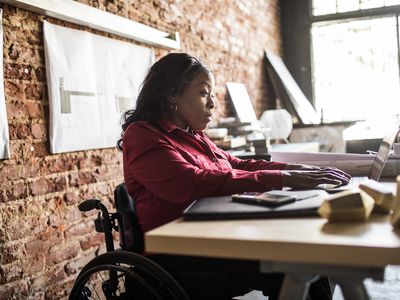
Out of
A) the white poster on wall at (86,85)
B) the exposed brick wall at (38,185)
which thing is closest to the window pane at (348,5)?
the exposed brick wall at (38,185)

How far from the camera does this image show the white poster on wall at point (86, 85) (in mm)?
2172

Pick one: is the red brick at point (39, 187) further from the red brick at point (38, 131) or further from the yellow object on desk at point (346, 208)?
the yellow object on desk at point (346, 208)

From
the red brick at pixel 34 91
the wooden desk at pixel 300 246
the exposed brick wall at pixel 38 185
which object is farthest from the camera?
the red brick at pixel 34 91

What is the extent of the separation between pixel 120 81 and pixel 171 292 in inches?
66.0

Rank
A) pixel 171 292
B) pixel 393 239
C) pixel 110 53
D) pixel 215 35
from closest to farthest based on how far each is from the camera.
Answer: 1. pixel 393 239
2. pixel 171 292
3. pixel 110 53
4. pixel 215 35

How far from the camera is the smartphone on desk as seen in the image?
1088 mm

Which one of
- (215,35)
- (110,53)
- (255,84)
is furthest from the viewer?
(255,84)

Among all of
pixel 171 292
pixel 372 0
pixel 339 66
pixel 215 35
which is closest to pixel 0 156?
pixel 171 292

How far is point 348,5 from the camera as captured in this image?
6.61m

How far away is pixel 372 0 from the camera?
6508 mm

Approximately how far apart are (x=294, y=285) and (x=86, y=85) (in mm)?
1768

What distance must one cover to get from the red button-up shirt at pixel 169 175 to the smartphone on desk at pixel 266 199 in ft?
0.59

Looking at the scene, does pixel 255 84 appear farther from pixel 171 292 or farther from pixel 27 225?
pixel 171 292

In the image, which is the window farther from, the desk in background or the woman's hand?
the desk in background
